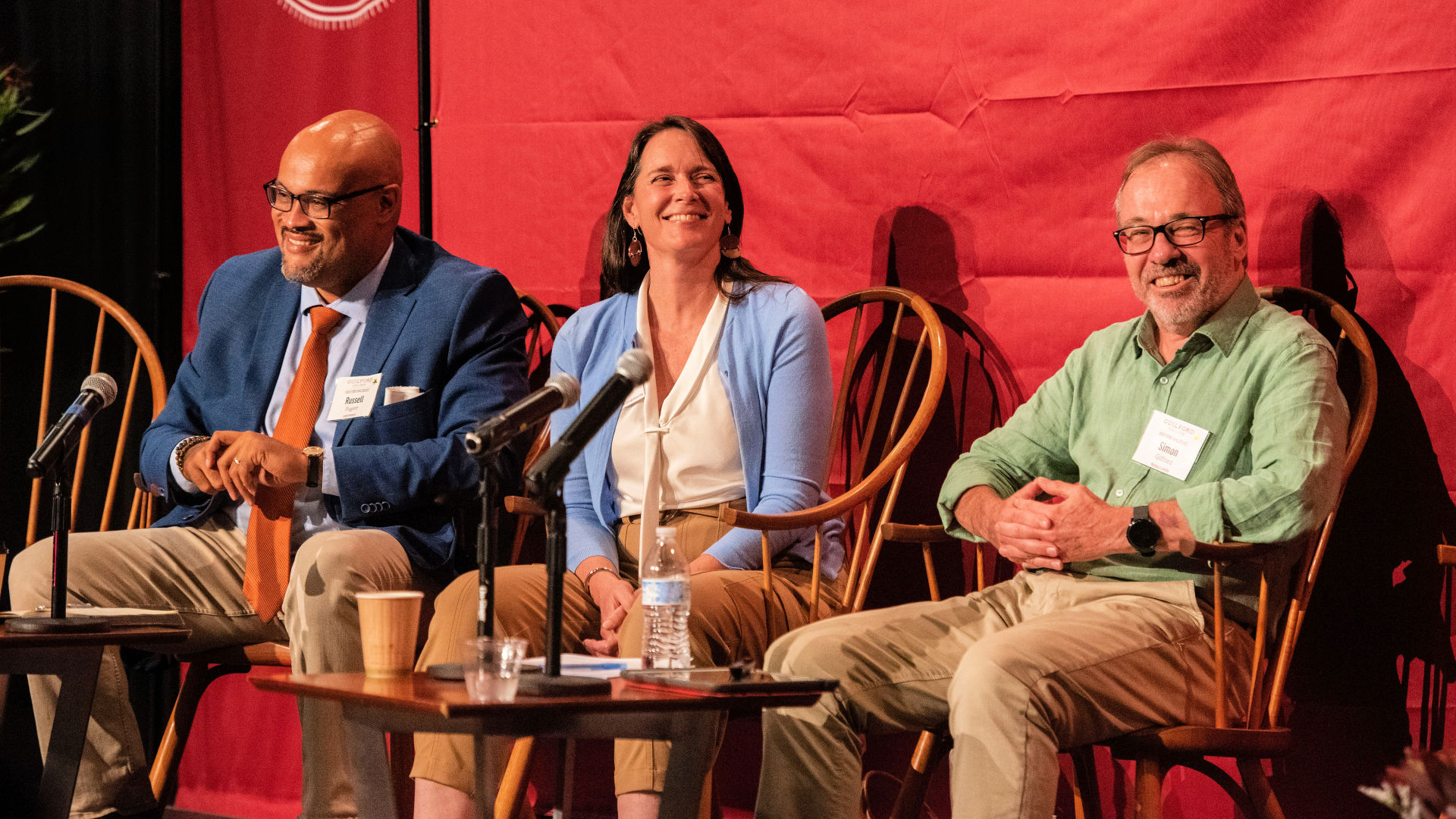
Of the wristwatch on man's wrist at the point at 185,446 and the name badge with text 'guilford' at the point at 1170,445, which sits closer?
the name badge with text 'guilford' at the point at 1170,445

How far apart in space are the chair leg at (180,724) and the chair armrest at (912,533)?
1.38 metres

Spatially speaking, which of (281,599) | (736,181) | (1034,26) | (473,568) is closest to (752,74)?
(736,181)

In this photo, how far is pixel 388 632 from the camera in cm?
172

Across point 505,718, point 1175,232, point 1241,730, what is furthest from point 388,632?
point 1175,232

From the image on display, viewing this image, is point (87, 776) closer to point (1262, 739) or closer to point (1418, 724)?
point (1262, 739)

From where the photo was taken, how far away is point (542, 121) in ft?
11.1

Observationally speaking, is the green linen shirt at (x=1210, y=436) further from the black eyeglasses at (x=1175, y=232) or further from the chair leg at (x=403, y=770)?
the chair leg at (x=403, y=770)

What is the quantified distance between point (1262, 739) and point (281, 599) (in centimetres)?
181

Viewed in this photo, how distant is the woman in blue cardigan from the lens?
238 centimetres

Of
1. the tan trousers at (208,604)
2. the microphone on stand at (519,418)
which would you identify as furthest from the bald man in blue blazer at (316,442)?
the microphone on stand at (519,418)

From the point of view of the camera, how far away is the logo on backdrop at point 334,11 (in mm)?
3561

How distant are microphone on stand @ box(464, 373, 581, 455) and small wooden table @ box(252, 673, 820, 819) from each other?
277 mm

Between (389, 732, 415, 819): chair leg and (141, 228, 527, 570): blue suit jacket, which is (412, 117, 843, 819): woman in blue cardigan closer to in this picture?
(141, 228, 527, 570): blue suit jacket

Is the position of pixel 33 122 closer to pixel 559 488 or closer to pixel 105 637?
pixel 105 637
